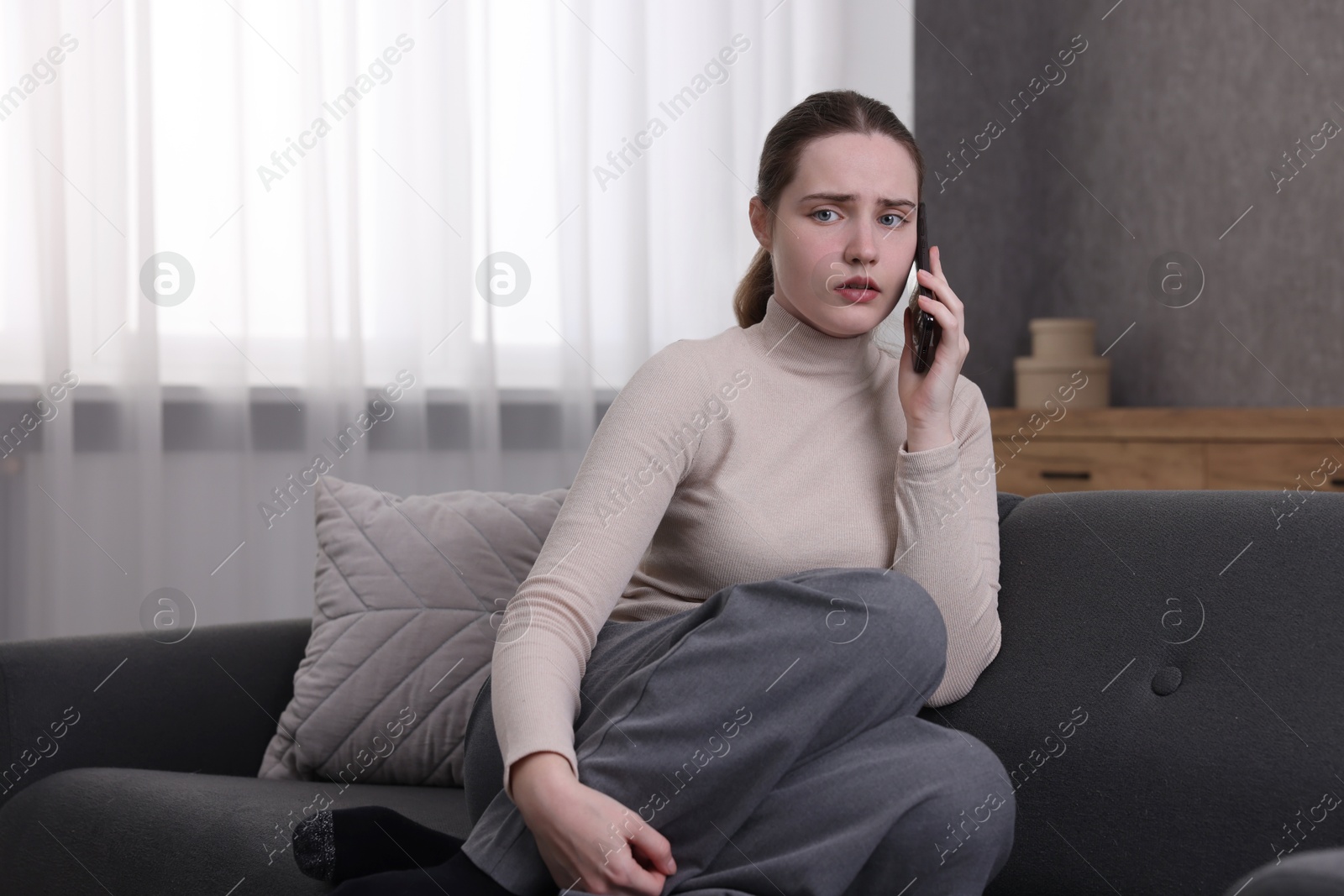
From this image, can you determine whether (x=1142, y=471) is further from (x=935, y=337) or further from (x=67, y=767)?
(x=67, y=767)

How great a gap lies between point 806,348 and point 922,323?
5.5 inches

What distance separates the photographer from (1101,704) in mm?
1188

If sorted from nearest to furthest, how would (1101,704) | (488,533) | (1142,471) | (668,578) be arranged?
(1101,704), (668,578), (488,533), (1142,471)

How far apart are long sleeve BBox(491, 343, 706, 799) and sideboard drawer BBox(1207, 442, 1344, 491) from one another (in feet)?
5.73

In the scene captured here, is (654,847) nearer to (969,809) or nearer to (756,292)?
(969,809)

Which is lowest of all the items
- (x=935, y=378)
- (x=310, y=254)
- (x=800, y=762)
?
(x=800, y=762)

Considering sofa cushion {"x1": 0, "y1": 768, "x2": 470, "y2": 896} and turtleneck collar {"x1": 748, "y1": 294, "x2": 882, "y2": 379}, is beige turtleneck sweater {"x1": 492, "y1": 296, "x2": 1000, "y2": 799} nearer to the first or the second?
turtleneck collar {"x1": 748, "y1": 294, "x2": 882, "y2": 379}

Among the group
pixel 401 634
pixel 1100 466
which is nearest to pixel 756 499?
pixel 401 634

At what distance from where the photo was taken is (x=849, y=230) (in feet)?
4.38

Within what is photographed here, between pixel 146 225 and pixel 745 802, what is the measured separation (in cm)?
207

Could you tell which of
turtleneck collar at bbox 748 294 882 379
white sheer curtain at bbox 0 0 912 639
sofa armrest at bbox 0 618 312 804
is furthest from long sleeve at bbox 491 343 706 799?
white sheer curtain at bbox 0 0 912 639

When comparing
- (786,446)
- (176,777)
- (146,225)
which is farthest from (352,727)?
(146,225)

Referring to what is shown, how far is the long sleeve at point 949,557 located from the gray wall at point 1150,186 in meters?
2.20

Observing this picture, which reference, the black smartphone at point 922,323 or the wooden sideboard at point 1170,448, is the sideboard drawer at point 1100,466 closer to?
the wooden sideboard at point 1170,448
